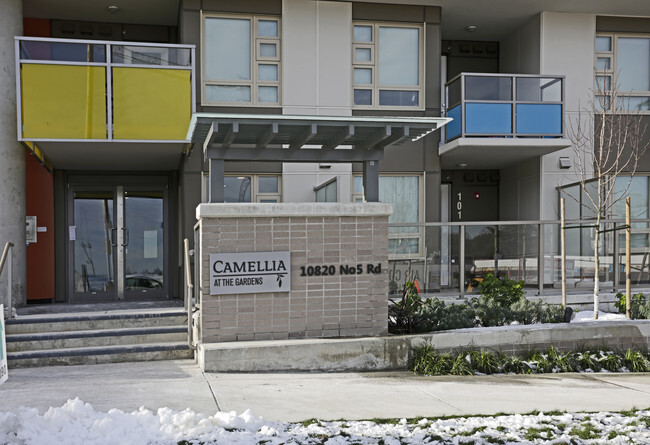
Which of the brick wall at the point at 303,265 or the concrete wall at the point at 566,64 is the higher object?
the concrete wall at the point at 566,64

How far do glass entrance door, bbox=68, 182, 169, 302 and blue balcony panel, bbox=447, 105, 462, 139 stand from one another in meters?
6.77

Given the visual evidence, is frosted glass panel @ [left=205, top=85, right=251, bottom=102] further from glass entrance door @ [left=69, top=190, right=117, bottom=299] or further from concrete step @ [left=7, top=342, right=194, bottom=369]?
concrete step @ [left=7, top=342, right=194, bottom=369]

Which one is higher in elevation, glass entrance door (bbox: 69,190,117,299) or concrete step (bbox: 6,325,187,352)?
glass entrance door (bbox: 69,190,117,299)

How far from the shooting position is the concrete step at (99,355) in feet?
29.6

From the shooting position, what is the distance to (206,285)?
28.7ft

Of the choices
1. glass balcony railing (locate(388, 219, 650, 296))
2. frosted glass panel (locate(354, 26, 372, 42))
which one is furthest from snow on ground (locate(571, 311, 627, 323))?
frosted glass panel (locate(354, 26, 372, 42))

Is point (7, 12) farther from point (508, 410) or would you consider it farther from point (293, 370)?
point (508, 410)

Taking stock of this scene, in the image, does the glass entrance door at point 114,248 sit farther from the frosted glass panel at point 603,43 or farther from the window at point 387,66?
the frosted glass panel at point 603,43

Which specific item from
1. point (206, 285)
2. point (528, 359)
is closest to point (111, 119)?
point (206, 285)

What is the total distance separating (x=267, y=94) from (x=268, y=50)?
92 centimetres

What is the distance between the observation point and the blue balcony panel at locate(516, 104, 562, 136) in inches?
553

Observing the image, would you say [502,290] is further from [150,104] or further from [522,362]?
[150,104]

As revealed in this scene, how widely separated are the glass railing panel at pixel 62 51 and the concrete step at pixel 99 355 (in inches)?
212

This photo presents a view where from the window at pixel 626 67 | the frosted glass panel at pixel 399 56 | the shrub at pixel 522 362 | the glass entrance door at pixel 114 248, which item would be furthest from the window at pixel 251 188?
the window at pixel 626 67
